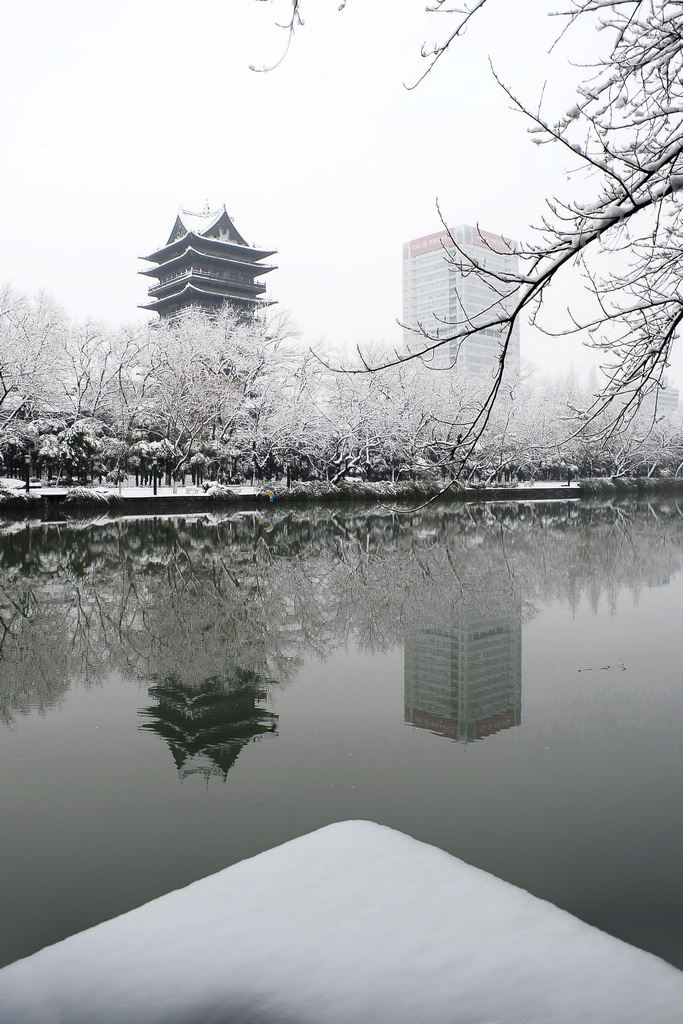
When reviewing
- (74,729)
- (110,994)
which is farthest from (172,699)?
(110,994)

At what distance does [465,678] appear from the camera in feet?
18.8

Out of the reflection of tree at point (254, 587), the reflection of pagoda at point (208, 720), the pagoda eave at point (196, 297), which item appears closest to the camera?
the reflection of pagoda at point (208, 720)

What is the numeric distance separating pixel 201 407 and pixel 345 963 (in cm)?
2578

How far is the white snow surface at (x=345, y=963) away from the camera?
75.7 inches

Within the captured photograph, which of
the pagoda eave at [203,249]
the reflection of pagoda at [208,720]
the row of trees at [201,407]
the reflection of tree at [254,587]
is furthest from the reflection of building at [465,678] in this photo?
the pagoda eave at [203,249]

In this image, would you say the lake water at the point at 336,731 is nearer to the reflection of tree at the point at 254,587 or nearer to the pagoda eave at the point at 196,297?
the reflection of tree at the point at 254,587

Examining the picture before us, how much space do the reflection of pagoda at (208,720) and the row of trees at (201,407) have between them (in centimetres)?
1803

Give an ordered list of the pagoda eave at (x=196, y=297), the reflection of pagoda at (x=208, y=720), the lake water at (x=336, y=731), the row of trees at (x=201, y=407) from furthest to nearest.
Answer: the pagoda eave at (x=196, y=297) → the row of trees at (x=201, y=407) → the reflection of pagoda at (x=208, y=720) → the lake water at (x=336, y=731)

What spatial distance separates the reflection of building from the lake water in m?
0.03

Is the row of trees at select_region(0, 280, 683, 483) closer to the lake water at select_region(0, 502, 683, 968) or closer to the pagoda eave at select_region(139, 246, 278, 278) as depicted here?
the pagoda eave at select_region(139, 246, 278, 278)

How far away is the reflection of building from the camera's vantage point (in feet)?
15.9

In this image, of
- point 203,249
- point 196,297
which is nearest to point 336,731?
point 196,297

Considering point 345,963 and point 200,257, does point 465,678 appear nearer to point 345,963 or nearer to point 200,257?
point 345,963

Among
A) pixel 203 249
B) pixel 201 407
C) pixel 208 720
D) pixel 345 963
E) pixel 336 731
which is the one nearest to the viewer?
pixel 345 963
